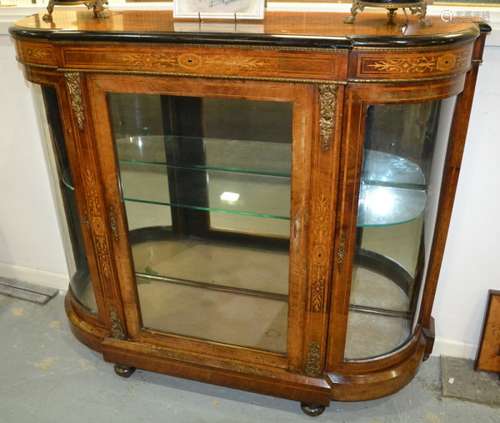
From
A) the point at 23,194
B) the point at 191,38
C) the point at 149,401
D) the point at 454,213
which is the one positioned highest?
the point at 191,38

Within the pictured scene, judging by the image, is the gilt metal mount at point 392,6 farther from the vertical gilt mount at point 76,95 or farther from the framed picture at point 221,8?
the vertical gilt mount at point 76,95

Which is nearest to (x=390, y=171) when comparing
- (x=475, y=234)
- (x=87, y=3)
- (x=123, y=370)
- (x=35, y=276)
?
(x=475, y=234)

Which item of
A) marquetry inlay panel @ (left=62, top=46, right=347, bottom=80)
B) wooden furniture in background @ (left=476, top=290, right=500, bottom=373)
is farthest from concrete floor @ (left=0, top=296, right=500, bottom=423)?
marquetry inlay panel @ (left=62, top=46, right=347, bottom=80)

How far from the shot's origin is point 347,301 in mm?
1222

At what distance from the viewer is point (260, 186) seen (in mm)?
1253

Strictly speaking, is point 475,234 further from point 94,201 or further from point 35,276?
point 35,276

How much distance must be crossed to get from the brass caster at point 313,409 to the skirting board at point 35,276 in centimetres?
99

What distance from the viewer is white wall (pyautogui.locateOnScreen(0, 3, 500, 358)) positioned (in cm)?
128

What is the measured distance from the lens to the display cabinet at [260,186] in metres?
1.00

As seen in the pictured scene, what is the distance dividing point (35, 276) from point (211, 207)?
94cm

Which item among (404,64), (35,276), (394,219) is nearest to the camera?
(404,64)

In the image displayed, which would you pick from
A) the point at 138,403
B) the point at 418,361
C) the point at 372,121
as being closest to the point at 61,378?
the point at 138,403

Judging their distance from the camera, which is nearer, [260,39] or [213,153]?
[260,39]

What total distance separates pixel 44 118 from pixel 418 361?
1171 millimetres
